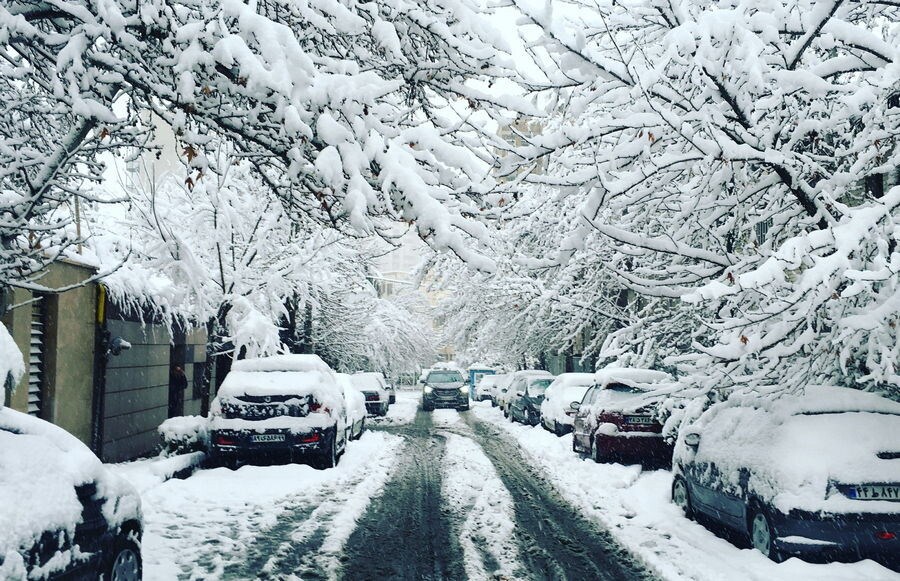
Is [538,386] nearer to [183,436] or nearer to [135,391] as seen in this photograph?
[135,391]

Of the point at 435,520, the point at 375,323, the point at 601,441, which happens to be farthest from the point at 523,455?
the point at 375,323

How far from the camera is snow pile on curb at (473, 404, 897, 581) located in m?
6.00

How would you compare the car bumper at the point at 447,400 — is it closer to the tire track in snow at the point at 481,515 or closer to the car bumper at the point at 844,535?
the tire track in snow at the point at 481,515

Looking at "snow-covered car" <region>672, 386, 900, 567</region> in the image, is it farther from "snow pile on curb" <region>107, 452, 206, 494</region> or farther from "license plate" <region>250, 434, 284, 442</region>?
"snow pile on curb" <region>107, 452, 206, 494</region>

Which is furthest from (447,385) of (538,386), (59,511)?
(59,511)

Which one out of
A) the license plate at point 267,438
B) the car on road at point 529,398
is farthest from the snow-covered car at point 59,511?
the car on road at point 529,398

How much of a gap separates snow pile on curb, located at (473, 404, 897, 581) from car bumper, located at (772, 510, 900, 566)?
0.11 meters

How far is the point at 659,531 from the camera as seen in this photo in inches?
319

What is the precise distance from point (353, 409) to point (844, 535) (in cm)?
1175

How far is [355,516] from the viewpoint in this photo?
8.91m

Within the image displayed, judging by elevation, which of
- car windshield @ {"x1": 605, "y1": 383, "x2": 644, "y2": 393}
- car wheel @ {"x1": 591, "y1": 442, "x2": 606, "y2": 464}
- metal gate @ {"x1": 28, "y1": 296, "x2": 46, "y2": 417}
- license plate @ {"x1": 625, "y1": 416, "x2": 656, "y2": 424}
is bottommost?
car wheel @ {"x1": 591, "y1": 442, "x2": 606, "y2": 464}

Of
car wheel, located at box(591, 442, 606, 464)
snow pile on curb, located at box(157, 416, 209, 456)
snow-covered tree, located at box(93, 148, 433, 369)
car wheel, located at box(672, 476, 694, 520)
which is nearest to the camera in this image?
car wheel, located at box(672, 476, 694, 520)

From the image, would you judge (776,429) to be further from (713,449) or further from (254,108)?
(254,108)

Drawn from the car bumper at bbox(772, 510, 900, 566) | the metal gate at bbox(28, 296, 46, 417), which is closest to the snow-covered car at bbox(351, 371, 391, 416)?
the metal gate at bbox(28, 296, 46, 417)
